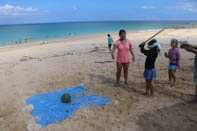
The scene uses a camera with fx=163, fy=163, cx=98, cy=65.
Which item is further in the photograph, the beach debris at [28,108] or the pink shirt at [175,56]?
the pink shirt at [175,56]

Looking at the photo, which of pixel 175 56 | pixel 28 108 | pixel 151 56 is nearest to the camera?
pixel 28 108

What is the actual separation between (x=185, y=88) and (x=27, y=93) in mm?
4186

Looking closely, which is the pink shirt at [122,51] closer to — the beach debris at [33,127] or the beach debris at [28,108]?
the beach debris at [28,108]

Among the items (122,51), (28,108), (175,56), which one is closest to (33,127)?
(28,108)

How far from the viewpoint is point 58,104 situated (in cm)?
371

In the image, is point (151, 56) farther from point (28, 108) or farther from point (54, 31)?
point (54, 31)

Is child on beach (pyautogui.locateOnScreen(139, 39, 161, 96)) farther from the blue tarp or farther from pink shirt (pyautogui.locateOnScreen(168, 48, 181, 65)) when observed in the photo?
the blue tarp

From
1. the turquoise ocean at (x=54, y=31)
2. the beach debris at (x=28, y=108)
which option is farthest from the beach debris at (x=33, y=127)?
the turquoise ocean at (x=54, y=31)

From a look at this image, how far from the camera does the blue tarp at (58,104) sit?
3.20 metres

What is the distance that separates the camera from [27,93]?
4.38 meters

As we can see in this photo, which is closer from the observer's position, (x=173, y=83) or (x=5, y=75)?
(x=173, y=83)

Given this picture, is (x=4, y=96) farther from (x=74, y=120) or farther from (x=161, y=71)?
(x=161, y=71)

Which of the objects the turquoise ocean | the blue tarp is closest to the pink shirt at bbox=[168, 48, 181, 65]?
the blue tarp

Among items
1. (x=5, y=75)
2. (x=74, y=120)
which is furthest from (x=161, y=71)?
(x=5, y=75)
